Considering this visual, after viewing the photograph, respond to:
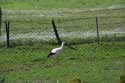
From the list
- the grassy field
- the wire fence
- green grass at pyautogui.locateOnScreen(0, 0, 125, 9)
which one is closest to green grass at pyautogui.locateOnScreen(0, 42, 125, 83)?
the grassy field

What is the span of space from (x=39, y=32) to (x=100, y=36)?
4573 millimetres

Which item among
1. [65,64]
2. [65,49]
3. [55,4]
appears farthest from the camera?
[55,4]

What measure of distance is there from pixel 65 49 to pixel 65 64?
3.67m

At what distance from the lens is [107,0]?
168 feet

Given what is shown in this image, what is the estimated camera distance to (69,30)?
30516mm

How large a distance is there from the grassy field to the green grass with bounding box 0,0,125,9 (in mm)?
4419

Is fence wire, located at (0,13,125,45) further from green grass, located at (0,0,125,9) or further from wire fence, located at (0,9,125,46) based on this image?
green grass, located at (0,0,125,9)

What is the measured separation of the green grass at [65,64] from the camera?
17422 mm

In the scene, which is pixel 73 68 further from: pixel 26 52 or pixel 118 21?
pixel 118 21

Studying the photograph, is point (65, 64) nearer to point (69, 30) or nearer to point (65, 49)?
point (65, 49)

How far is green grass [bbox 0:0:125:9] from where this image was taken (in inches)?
1871

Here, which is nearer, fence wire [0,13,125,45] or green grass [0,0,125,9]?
fence wire [0,13,125,45]

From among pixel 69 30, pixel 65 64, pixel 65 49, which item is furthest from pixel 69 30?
pixel 65 64

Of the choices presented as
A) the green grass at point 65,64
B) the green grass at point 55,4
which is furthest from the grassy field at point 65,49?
the green grass at point 55,4
